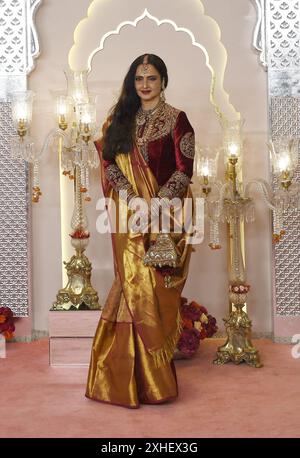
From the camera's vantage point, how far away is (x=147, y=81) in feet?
11.2

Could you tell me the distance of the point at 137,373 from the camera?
128 inches

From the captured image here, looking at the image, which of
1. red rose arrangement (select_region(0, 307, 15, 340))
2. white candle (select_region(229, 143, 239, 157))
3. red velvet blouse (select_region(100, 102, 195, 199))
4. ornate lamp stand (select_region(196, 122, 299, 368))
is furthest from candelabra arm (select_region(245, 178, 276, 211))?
red rose arrangement (select_region(0, 307, 15, 340))

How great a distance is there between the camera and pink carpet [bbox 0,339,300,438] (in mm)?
2881

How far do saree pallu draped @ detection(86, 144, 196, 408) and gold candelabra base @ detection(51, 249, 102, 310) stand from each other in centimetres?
71

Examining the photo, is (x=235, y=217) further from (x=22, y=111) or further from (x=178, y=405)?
(x=22, y=111)

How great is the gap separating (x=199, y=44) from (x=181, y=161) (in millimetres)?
1533

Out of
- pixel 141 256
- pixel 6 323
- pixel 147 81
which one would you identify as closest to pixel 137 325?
pixel 141 256

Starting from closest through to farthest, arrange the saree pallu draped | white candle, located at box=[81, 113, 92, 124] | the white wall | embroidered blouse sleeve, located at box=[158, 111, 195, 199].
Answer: the saree pallu draped < embroidered blouse sleeve, located at box=[158, 111, 195, 199] < white candle, located at box=[81, 113, 92, 124] < the white wall

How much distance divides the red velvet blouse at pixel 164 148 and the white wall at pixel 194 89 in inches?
46.8

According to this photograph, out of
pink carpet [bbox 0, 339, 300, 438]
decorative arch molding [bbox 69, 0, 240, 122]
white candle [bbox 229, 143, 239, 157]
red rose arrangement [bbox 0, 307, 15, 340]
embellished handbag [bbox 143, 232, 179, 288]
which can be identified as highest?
decorative arch molding [bbox 69, 0, 240, 122]

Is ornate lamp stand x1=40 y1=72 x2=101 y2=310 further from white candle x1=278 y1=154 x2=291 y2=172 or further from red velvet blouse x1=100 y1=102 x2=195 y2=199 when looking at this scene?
white candle x1=278 y1=154 x2=291 y2=172

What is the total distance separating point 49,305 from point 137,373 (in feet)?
5.21

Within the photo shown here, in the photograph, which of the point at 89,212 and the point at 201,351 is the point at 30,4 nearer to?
the point at 89,212
